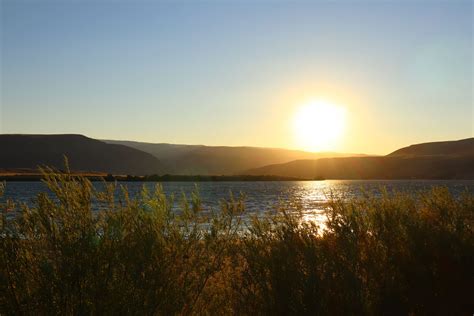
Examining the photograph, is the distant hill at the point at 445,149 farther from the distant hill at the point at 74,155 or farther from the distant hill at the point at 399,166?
the distant hill at the point at 74,155

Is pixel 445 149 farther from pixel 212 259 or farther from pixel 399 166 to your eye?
pixel 212 259

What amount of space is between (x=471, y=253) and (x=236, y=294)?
3923mm

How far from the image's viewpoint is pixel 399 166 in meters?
163

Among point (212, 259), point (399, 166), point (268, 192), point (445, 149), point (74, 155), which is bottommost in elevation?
point (268, 192)

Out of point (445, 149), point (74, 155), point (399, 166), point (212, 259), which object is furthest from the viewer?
point (445, 149)

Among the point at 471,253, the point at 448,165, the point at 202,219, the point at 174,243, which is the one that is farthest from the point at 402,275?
the point at 448,165

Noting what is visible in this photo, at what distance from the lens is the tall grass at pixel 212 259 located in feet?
18.1

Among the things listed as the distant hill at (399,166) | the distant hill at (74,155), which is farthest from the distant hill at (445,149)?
the distant hill at (74,155)

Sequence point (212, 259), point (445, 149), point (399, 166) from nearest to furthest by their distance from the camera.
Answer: point (212, 259) → point (399, 166) → point (445, 149)

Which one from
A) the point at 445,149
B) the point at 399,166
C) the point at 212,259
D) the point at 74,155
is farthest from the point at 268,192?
the point at 445,149

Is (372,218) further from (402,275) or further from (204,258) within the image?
(204,258)

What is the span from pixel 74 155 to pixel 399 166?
109106 mm

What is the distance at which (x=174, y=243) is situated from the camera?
20.0ft

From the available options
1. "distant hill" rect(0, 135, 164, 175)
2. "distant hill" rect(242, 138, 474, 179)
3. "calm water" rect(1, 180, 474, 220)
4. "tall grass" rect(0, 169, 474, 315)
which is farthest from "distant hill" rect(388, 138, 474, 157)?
"tall grass" rect(0, 169, 474, 315)
